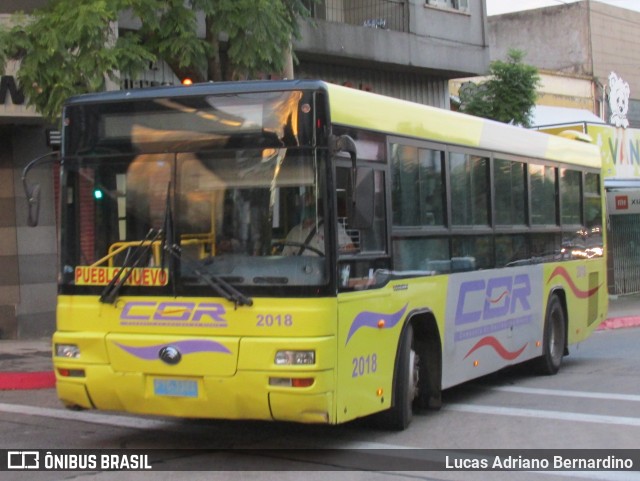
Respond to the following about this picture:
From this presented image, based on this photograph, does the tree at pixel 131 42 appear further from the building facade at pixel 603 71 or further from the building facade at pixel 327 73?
the building facade at pixel 603 71


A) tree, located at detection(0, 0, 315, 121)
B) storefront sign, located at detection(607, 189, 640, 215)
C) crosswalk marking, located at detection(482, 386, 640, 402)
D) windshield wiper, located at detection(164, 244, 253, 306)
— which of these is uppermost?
tree, located at detection(0, 0, 315, 121)

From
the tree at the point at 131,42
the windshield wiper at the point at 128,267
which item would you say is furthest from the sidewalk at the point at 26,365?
the windshield wiper at the point at 128,267

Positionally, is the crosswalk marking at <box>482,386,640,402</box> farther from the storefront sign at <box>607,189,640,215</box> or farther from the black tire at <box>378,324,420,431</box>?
the storefront sign at <box>607,189,640,215</box>

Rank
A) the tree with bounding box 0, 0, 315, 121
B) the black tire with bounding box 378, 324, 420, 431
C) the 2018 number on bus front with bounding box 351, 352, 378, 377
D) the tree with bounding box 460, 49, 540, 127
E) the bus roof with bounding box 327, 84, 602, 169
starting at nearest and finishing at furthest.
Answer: the 2018 number on bus front with bounding box 351, 352, 378, 377 → the bus roof with bounding box 327, 84, 602, 169 → the black tire with bounding box 378, 324, 420, 431 → the tree with bounding box 0, 0, 315, 121 → the tree with bounding box 460, 49, 540, 127

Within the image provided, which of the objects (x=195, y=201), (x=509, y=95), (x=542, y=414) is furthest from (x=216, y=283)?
(x=509, y=95)

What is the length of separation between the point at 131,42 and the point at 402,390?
607 cm

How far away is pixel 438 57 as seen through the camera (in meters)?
21.7

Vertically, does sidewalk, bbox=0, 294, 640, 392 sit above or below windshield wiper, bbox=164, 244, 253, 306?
below

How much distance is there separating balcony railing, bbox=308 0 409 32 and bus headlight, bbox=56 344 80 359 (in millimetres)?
13675

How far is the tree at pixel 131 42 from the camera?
1192 cm

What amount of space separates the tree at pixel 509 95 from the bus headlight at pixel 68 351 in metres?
18.4

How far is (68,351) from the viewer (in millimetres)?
8289

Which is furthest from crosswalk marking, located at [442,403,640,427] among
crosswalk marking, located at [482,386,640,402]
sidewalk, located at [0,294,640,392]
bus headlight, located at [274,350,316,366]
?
sidewalk, located at [0,294,640,392]

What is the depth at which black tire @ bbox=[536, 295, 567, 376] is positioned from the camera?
13.1 metres
